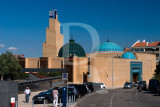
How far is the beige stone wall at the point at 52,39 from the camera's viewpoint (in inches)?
3656

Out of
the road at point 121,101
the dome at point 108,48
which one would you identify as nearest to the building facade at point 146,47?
the dome at point 108,48

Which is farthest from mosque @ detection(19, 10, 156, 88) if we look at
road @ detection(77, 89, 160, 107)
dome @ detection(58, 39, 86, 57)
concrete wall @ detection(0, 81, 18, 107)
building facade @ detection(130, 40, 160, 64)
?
concrete wall @ detection(0, 81, 18, 107)

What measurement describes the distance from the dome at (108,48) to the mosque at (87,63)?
14.2 inches

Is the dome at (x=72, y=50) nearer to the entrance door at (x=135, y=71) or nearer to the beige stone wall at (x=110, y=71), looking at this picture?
the beige stone wall at (x=110, y=71)

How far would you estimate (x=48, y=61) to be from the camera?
6969cm

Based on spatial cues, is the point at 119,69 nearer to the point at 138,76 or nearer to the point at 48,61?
the point at 138,76

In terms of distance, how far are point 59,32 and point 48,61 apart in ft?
90.5

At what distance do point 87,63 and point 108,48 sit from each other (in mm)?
32913

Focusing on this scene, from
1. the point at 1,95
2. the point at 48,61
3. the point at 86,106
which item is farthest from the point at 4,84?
the point at 48,61

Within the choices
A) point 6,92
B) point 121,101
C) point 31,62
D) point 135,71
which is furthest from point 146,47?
point 6,92

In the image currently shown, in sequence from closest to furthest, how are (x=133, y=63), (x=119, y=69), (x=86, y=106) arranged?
(x=86, y=106) → (x=119, y=69) → (x=133, y=63)

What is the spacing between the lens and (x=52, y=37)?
93750mm

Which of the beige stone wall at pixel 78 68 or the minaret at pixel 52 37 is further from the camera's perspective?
the minaret at pixel 52 37

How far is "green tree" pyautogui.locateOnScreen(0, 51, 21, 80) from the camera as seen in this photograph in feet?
174
